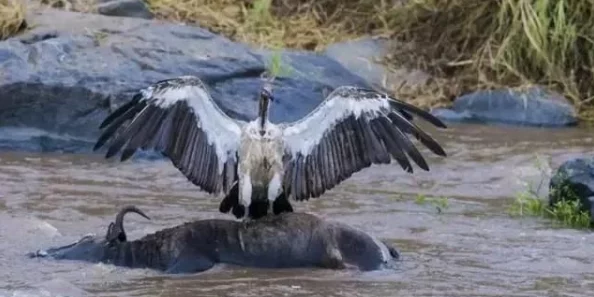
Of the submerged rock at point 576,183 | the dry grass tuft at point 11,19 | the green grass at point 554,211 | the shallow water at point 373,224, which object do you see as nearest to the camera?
the shallow water at point 373,224

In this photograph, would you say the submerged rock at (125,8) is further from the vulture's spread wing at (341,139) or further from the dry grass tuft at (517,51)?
the vulture's spread wing at (341,139)

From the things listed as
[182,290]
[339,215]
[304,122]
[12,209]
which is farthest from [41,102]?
[182,290]

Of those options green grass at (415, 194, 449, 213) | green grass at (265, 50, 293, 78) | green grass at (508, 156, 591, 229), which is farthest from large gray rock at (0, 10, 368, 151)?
green grass at (508, 156, 591, 229)

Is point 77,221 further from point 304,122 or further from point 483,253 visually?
point 483,253

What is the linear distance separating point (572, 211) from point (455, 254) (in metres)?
0.94

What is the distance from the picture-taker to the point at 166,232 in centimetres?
566

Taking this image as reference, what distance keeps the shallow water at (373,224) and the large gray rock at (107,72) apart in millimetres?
429

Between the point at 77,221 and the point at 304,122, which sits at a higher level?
the point at 304,122

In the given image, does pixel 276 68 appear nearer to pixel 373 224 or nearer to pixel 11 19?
pixel 11 19

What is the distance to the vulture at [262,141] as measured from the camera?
5.92 m

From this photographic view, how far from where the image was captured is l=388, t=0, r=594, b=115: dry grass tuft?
34.6 feet

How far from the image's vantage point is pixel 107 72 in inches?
353

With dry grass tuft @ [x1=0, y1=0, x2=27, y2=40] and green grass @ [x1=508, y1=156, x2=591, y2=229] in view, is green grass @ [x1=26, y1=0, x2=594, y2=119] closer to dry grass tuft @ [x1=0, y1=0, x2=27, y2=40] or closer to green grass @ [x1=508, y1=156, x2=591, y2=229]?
dry grass tuft @ [x1=0, y1=0, x2=27, y2=40]

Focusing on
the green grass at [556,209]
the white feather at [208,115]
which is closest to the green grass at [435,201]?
the green grass at [556,209]
